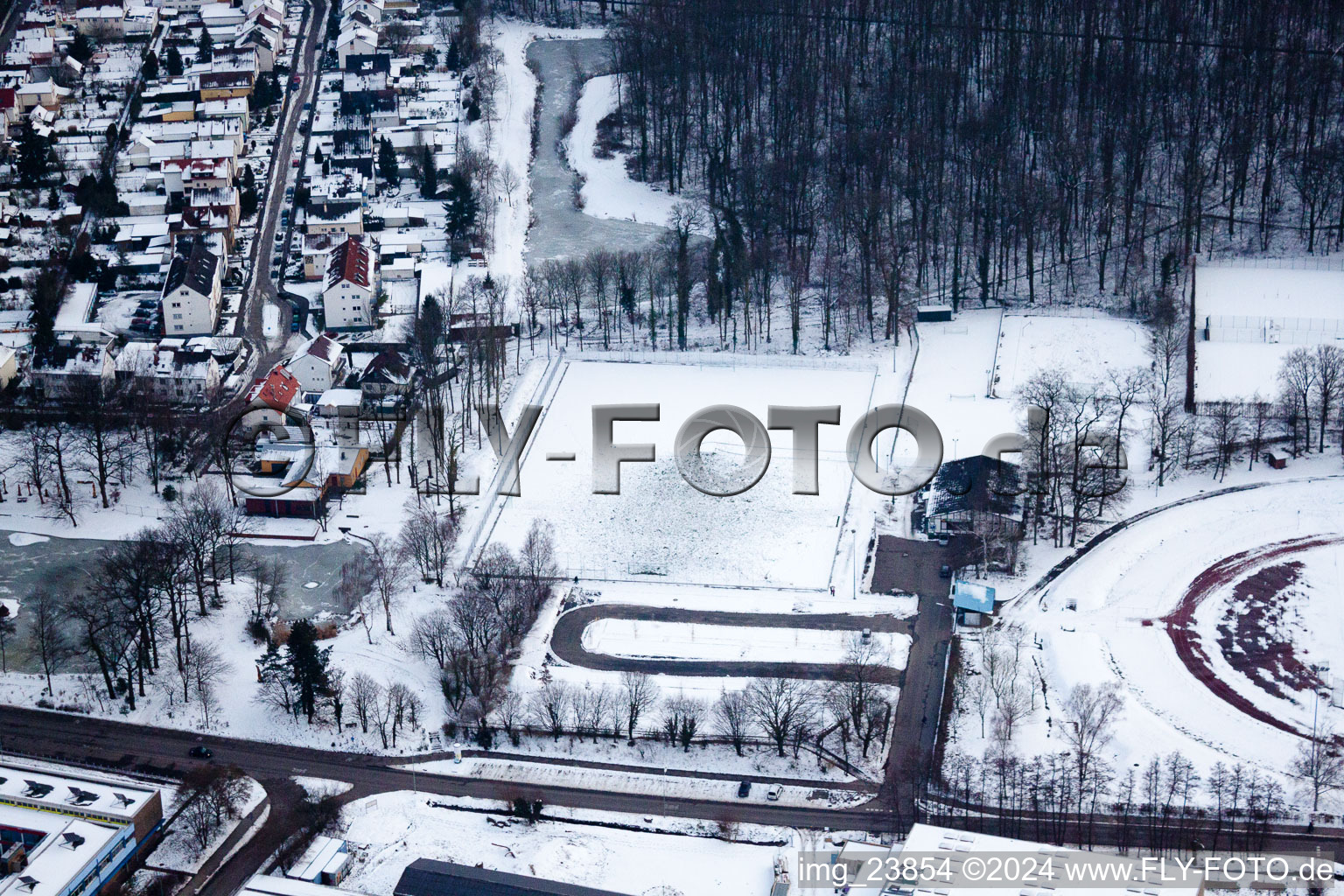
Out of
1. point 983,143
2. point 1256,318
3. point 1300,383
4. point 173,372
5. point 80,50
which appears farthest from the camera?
point 80,50

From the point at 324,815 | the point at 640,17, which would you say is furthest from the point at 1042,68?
the point at 324,815

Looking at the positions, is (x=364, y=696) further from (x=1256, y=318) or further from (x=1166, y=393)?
(x=1256, y=318)

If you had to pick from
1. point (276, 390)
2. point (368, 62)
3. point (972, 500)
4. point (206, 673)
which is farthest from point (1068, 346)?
point (368, 62)

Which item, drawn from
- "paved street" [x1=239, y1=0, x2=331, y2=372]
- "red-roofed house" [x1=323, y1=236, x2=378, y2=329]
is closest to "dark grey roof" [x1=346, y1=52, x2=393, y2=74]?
"paved street" [x1=239, y1=0, x2=331, y2=372]

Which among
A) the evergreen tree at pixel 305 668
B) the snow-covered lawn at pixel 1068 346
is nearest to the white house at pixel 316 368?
the evergreen tree at pixel 305 668

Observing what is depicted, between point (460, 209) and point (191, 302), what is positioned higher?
point (460, 209)

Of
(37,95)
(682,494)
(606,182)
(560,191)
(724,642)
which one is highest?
(37,95)

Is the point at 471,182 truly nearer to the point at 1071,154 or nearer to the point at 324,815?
the point at 1071,154

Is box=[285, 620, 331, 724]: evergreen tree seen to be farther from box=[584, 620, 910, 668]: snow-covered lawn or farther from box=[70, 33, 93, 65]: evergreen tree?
box=[70, 33, 93, 65]: evergreen tree

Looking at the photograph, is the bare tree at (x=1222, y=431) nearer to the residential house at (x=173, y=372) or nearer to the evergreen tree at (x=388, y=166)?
the residential house at (x=173, y=372)
